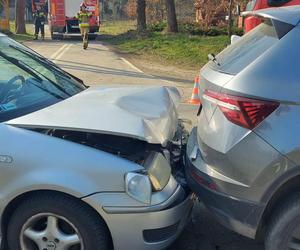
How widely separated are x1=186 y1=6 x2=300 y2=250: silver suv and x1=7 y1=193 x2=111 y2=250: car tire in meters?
0.77

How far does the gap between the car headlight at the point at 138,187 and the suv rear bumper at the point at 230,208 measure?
42 cm

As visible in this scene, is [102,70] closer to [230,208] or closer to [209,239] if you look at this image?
[209,239]

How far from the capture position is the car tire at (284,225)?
2927 mm

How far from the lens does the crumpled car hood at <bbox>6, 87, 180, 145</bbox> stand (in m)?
3.22

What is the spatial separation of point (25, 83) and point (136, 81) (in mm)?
8138

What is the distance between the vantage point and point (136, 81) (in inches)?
473

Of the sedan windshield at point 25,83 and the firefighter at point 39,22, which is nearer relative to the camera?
the sedan windshield at point 25,83

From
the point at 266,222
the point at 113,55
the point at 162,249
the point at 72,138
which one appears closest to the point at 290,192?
the point at 266,222

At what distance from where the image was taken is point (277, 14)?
3182 millimetres

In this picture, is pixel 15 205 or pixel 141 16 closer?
pixel 15 205

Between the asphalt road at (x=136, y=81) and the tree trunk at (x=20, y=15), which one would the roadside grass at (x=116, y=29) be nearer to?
the tree trunk at (x=20, y=15)

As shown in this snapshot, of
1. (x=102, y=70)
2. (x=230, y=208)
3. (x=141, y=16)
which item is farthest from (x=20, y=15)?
(x=230, y=208)

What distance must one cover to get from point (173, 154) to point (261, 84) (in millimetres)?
1151

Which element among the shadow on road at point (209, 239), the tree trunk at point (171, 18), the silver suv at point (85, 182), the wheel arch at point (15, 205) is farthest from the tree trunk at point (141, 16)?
the wheel arch at point (15, 205)
